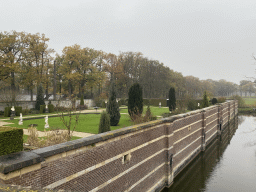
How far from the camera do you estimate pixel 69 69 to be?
42.1 metres

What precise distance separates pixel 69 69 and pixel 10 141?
39.6 meters

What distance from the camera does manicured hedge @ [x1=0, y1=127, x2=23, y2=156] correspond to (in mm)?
4266

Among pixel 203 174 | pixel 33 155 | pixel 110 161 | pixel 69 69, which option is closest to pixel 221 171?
pixel 203 174

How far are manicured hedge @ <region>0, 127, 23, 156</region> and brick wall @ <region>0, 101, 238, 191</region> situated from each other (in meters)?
0.22

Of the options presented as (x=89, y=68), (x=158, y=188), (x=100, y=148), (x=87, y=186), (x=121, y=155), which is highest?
(x=89, y=68)

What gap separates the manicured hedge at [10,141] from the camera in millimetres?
4266

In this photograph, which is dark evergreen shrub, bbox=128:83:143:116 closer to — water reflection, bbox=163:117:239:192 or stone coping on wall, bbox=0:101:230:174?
water reflection, bbox=163:117:239:192

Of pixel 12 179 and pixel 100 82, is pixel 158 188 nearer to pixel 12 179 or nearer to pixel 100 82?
pixel 12 179

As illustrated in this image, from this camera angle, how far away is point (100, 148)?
608 cm

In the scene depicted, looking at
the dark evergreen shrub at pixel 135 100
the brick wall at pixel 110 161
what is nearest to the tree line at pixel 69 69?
the dark evergreen shrub at pixel 135 100

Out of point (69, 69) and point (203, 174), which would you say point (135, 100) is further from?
point (69, 69)

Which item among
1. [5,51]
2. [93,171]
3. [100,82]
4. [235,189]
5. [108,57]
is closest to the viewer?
[93,171]

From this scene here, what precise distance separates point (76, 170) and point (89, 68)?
41.6 metres

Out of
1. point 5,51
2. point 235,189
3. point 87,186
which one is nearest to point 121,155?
point 87,186
